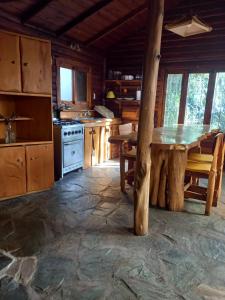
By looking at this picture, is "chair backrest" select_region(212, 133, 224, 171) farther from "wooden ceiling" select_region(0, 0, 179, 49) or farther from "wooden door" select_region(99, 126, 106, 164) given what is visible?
"wooden ceiling" select_region(0, 0, 179, 49)

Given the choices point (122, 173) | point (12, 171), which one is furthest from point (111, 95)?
point (12, 171)

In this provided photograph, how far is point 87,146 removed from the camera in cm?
475

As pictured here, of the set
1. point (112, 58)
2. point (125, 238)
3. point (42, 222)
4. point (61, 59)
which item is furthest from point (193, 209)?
point (112, 58)

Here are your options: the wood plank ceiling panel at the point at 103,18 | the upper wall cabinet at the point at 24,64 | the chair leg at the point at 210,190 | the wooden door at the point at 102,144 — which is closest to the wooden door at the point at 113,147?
the wooden door at the point at 102,144

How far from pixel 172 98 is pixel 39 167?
3562 millimetres

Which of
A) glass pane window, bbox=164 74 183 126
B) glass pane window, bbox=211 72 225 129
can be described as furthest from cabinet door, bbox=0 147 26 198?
glass pane window, bbox=211 72 225 129

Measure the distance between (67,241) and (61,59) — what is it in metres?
3.66

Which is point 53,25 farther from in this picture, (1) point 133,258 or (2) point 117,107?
(1) point 133,258

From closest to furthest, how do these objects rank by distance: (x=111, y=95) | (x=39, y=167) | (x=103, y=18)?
(x=39, y=167), (x=103, y=18), (x=111, y=95)

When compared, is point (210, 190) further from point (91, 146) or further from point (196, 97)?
point (196, 97)

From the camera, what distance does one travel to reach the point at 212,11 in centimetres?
485

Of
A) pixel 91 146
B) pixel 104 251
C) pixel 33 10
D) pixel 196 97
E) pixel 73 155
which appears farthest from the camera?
pixel 196 97

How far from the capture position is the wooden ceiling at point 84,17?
3.71 meters

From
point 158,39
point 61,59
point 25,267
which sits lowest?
point 25,267
